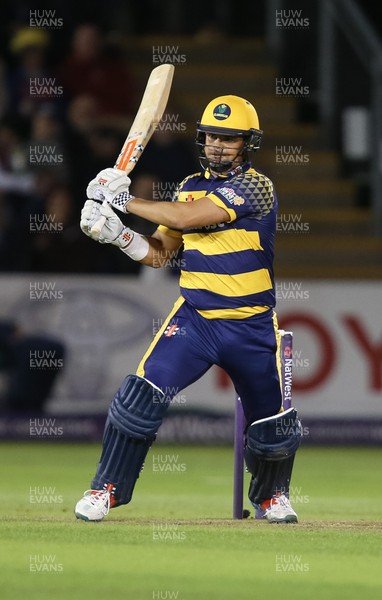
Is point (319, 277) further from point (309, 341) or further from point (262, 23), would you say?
point (262, 23)

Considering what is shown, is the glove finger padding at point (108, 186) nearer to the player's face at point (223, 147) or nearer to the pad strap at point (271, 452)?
the player's face at point (223, 147)

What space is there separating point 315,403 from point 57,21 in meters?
5.35

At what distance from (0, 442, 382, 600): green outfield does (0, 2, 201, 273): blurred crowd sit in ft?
12.7

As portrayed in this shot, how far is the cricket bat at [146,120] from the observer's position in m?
8.81

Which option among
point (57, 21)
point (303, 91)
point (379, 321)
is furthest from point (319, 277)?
point (57, 21)

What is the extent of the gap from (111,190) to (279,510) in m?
2.00

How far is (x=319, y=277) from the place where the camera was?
A: 52.3ft

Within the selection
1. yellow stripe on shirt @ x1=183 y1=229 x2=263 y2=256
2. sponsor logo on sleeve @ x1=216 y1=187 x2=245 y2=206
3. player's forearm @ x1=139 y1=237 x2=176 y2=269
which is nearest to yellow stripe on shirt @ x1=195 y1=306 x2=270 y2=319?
yellow stripe on shirt @ x1=183 y1=229 x2=263 y2=256

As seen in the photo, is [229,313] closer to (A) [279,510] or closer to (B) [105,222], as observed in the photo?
(B) [105,222]

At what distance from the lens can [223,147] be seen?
8.55m

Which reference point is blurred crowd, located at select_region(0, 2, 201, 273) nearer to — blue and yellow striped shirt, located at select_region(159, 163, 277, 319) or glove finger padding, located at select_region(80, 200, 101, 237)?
blue and yellow striped shirt, located at select_region(159, 163, 277, 319)

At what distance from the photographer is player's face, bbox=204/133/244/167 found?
28.1ft

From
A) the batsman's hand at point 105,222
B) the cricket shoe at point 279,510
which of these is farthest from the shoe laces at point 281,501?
the batsman's hand at point 105,222

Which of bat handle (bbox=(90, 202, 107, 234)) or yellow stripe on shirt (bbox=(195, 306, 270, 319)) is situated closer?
bat handle (bbox=(90, 202, 107, 234))
